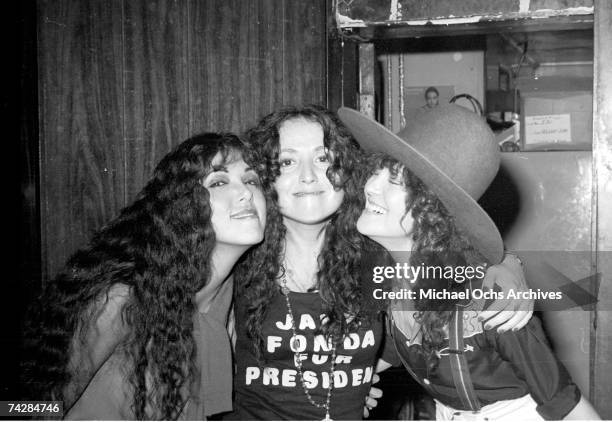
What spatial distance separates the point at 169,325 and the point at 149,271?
0.52ft

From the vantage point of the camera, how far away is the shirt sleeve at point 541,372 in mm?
1083

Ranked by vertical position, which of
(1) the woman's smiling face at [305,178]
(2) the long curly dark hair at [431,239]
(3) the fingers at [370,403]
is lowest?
(3) the fingers at [370,403]

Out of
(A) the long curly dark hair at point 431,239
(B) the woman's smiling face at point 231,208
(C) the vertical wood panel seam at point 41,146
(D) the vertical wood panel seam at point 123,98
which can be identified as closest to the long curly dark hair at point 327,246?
(B) the woman's smiling face at point 231,208

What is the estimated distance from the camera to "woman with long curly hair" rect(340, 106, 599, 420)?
111cm

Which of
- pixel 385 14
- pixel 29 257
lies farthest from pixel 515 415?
pixel 29 257

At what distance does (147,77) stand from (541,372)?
5.82ft

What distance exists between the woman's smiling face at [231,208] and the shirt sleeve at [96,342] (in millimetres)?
316

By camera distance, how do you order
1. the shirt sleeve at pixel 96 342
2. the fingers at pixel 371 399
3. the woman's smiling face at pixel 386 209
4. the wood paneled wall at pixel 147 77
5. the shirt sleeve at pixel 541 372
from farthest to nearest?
the wood paneled wall at pixel 147 77, the fingers at pixel 371 399, the woman's smiling face at pixel 386 209, the shirt sleeve at pixel 96 342, the shirt sleeve at pixel 541 372

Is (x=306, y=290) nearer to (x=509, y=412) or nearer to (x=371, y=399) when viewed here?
(x=371, y=399)

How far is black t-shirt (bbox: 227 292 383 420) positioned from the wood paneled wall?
96 cm

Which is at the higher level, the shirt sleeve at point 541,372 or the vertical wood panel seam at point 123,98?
the vertical wood panel seam at point 123,98

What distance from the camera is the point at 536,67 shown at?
4.16 m

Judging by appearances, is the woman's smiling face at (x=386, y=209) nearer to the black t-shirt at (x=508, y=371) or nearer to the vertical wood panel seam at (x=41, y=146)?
the black t-shirt at (x=508, y=371)

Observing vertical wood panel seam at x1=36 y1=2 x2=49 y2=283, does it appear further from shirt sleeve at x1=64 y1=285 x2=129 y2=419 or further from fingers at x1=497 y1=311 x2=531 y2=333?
fingers at x1=497 y1=311 x2=531 y2=333
